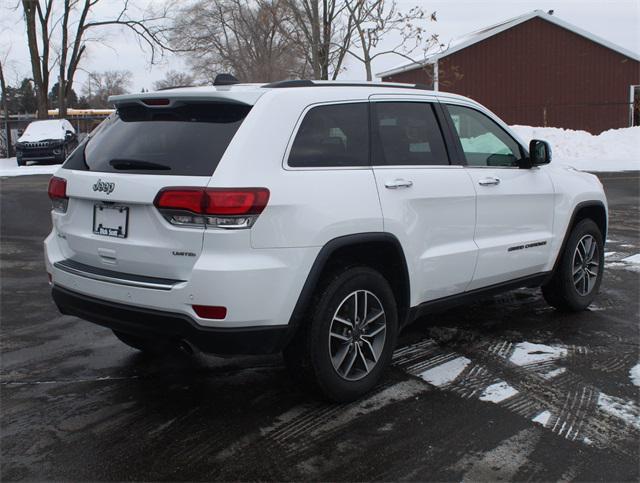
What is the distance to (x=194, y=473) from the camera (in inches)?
125

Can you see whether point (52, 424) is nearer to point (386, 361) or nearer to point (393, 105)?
point (386, 361)

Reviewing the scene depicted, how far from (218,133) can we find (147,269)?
0.83 m

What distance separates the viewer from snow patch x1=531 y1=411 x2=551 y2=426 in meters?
3.69

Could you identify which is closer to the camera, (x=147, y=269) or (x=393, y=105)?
(x=147, y=269)

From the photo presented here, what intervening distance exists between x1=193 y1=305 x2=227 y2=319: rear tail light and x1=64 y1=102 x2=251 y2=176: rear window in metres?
0.69

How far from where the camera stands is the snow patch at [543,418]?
12.1 feet

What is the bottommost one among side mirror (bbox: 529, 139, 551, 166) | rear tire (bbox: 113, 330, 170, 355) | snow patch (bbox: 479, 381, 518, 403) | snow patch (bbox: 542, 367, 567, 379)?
snow patch (bbox: 479, 381, 518, 403)

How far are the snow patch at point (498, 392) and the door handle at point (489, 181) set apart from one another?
4.63 feet

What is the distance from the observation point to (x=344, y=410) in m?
3.88

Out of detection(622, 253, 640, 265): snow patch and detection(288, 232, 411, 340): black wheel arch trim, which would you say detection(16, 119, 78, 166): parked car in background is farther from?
detection(288, 232, 411, 340): black wheel arch trim

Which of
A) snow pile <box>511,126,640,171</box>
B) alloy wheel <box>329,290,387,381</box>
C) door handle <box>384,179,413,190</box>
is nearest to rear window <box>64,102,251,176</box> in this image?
door handle <box>384,179,413,190</box>

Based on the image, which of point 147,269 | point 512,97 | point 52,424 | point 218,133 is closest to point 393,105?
point 218,133

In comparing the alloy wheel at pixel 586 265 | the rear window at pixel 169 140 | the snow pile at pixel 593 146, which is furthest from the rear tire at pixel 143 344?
the snow pile at pixel 593 146

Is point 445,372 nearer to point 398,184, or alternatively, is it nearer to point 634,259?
point 398,184
